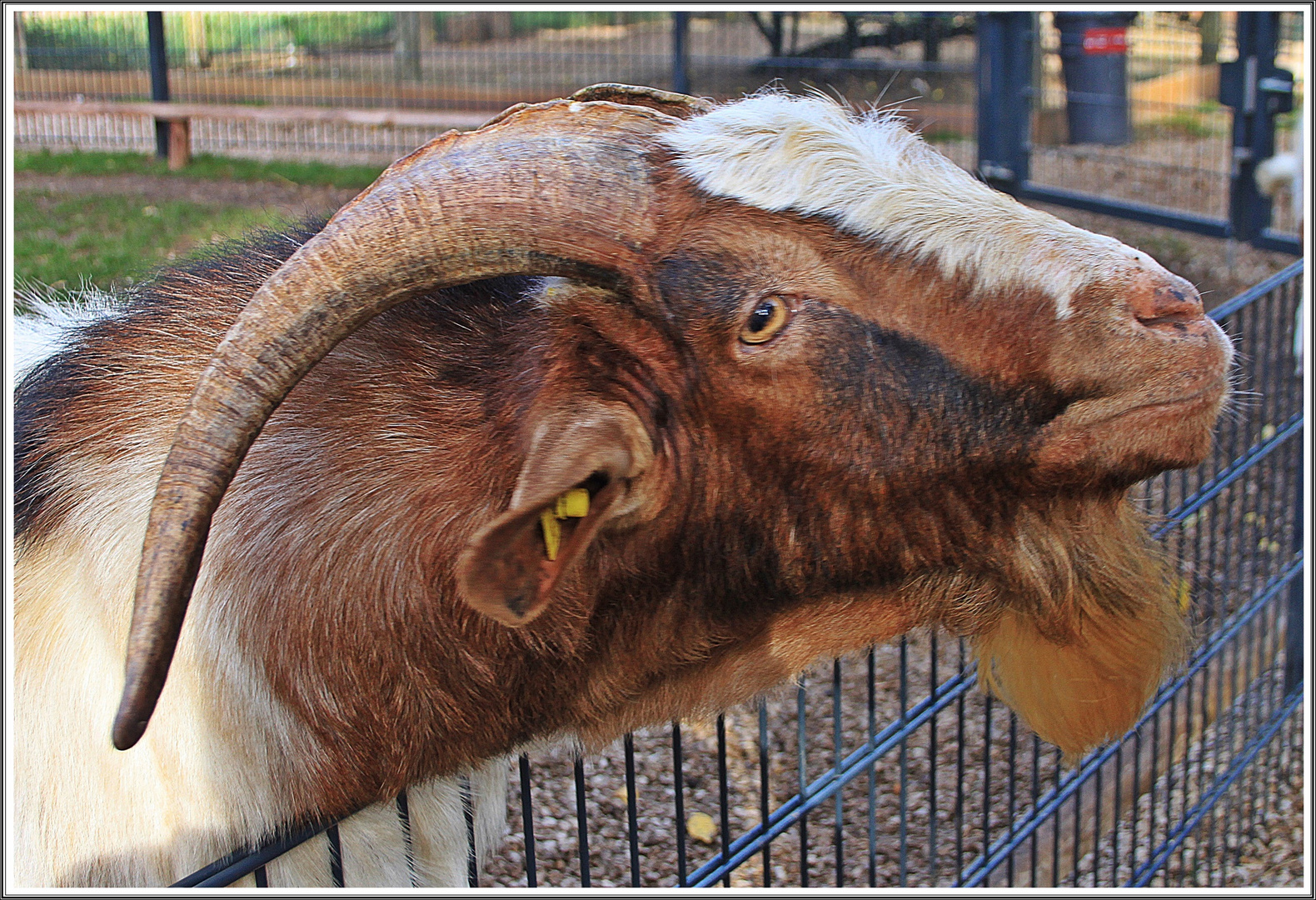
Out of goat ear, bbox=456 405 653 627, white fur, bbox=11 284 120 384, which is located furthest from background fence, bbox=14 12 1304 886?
white fur, bbox=11 284 120 384

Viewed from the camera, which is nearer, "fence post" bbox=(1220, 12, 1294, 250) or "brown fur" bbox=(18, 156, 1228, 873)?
"brown fur" bbox=(18, 156, 1228, 873)

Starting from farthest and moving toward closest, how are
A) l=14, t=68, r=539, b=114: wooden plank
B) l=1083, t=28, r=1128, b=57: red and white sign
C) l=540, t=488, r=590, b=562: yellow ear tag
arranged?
l=14, t=68, r=539, b=114: wooden plank, l=1083, t=28, r=1128, b=57: red and white sign, l=540, t=488, r=590, b=562: yellow ear tag

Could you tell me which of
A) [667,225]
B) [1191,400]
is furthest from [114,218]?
[1191,400]

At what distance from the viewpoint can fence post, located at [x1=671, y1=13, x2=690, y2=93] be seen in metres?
12.0

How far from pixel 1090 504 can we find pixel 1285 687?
4.34m

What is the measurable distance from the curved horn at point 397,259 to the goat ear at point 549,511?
27cm

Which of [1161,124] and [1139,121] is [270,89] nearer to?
[1139,121]

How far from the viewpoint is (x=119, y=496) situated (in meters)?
2.33

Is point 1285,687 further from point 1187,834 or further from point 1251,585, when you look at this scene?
point 1187,834

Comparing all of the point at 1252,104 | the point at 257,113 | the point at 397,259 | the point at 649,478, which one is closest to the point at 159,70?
the point at 257,113

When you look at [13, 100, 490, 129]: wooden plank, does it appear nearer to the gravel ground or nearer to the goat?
the gravel ground

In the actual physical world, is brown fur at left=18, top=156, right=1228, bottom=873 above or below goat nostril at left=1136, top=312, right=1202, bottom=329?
below

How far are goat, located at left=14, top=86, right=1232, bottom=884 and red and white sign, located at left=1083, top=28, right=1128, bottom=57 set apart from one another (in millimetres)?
8454

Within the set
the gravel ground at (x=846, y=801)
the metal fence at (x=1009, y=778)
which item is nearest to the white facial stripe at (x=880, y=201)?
the metal fence at (x=1009, y=778)
